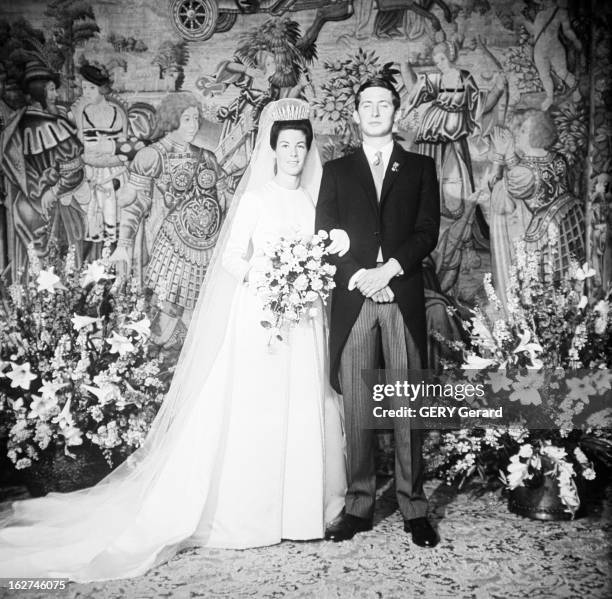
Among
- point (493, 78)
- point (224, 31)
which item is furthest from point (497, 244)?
point (224, 31)

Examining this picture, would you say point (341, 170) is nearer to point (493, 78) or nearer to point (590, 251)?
point (493, 78)

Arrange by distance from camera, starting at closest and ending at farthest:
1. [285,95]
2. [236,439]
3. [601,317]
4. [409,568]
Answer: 1. [409,568]
2. [236,439]
3. [601,317]
4. [285,95]

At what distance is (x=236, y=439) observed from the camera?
11.4 feet

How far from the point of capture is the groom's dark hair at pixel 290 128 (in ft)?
12.0

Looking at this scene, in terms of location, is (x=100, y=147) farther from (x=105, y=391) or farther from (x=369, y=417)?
(x=369, y=417)

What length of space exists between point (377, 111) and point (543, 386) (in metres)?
1.95

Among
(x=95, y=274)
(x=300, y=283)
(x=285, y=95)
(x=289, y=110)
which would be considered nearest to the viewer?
(x=300, y=283)

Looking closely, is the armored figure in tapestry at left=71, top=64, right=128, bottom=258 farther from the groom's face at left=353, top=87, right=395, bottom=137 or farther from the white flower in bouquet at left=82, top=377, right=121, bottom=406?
the groom's face at left=353, top=87, right=395, bottom=137

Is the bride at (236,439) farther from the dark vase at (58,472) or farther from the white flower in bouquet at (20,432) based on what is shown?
the white flower in bouquet at (20,432)

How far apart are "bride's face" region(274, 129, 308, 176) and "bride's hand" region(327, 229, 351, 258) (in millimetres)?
478

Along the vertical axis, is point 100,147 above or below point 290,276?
above

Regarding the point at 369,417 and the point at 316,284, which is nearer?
the point at 316,284

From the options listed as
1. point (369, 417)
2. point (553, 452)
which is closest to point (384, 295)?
point (369, 417)

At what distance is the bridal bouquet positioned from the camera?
337 centimetres
